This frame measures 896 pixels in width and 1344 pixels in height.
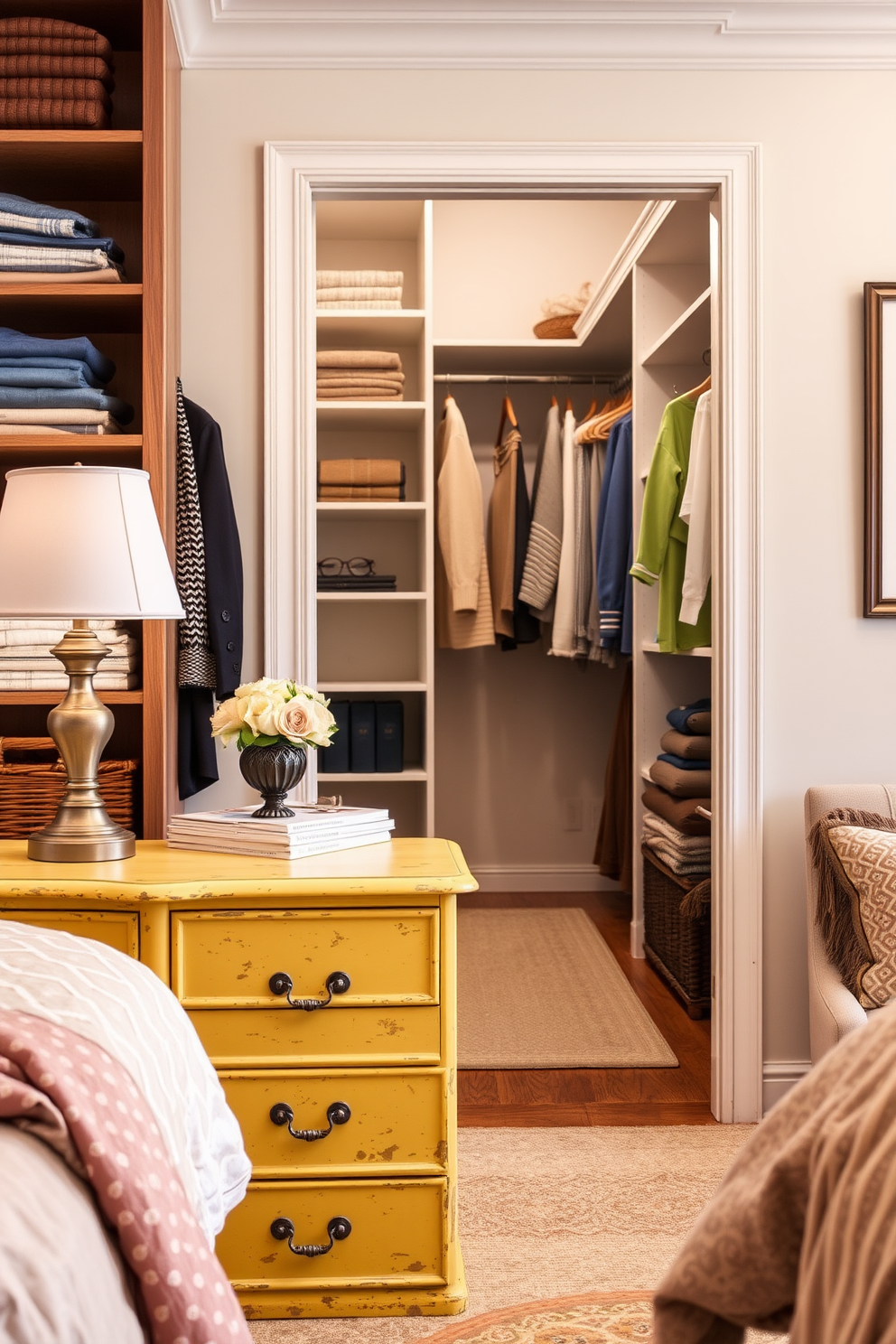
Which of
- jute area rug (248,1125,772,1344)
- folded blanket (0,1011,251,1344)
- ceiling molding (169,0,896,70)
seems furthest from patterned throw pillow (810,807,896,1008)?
ceiling molding (169,0,896,70)

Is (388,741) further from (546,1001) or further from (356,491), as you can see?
(546,1001)

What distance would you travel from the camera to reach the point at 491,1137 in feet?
8.33

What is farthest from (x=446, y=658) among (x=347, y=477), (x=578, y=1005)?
(x=578, y=1005)

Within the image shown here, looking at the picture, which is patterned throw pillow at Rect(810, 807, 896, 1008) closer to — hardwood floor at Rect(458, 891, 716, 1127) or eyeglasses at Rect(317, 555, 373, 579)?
hardwood floor at Rect(458, 891, 716, 1127)

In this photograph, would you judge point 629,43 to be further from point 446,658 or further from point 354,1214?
point 446,658

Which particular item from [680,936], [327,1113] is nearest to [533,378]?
[680,936]

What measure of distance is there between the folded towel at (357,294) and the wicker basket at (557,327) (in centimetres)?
71

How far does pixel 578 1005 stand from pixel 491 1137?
0.94 m

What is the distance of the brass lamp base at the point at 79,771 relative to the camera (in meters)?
1.91

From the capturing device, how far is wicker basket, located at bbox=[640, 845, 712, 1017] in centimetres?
332

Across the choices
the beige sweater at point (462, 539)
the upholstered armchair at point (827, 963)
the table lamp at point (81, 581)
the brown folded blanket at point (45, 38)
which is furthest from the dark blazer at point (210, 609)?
the beige sweater at point (462, 539)

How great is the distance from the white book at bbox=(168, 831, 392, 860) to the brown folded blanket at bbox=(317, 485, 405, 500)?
2.28 m

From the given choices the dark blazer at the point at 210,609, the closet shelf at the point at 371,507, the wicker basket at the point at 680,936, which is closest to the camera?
the dark blazer at the point at 210,609

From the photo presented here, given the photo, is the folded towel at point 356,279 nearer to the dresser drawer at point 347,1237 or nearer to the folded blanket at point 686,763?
the folded blanket at point 686,763
